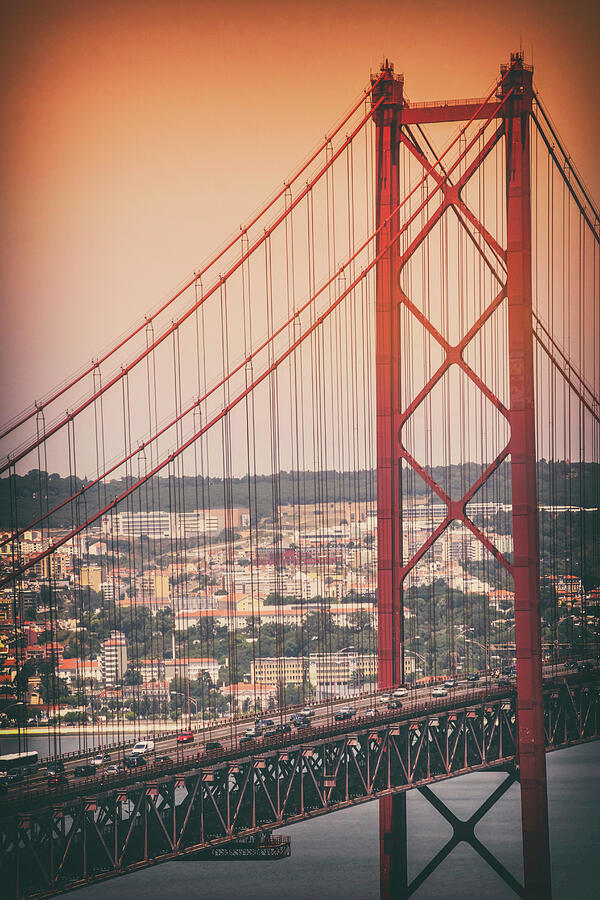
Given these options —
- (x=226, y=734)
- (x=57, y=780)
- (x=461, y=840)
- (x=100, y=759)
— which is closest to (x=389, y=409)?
(x=226, y=734)

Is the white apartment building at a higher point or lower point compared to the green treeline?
lower

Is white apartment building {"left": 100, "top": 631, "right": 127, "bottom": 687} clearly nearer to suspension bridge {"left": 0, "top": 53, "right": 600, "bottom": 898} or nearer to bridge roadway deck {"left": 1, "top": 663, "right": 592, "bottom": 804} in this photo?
suspension bridge {"left": 0, "top": 53, "right": 600, "bottom": 898}

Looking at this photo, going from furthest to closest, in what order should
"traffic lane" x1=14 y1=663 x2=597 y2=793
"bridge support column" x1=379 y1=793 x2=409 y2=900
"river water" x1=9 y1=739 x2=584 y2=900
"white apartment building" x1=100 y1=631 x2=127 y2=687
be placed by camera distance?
"white apartment building" x1=100 y1=631 x2=127 y2=687
"river water" x1=9 y1=739 x2=584 y2=900
"bridge support column" x1=379 y1=793 x2=409 y2=900
"traffic lane" x1=14 y1=663 x2=597 y2=793

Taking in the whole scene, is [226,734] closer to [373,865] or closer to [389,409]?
[389,409]

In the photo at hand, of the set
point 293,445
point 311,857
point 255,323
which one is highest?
point 255,323

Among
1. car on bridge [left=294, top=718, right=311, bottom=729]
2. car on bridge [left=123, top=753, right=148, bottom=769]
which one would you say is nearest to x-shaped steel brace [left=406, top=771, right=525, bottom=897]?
car on bridge [left=294, top=718, right=311, bottom=729]

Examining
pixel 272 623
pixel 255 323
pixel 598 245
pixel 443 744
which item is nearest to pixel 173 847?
pixel 443 744

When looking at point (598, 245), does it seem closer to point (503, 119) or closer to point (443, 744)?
point (503, 119)
